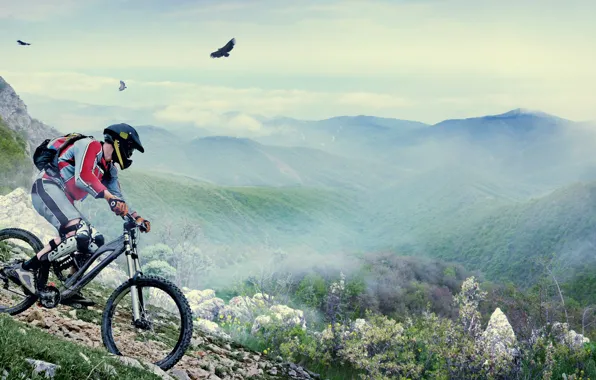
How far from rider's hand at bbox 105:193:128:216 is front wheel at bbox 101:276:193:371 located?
992 mm

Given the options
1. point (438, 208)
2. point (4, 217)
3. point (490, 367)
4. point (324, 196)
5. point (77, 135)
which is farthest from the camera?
point (324, 196)

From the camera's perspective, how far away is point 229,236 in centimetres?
9256

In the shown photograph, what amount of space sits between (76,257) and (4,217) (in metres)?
12.7

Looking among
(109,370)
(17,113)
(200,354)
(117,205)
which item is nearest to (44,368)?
(109,370)

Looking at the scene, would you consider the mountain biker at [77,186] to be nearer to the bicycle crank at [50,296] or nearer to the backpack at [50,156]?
the backpack at [50,156]

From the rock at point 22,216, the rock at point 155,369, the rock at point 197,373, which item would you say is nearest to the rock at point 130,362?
the rock at point 155,369

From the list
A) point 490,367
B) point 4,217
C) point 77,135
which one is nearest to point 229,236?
point 4,217

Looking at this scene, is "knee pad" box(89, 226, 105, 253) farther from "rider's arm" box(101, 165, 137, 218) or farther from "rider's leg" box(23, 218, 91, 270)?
"rider's arm" box(101, 165, 137, 218)

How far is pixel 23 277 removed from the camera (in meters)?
8.87

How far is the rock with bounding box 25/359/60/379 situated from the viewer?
5688 mm

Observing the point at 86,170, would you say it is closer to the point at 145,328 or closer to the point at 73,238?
the point at 73,238

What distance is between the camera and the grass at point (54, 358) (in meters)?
5.56

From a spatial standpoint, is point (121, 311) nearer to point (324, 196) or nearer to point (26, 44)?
point (26, 44)

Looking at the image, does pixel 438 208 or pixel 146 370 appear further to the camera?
pixel 438 208
